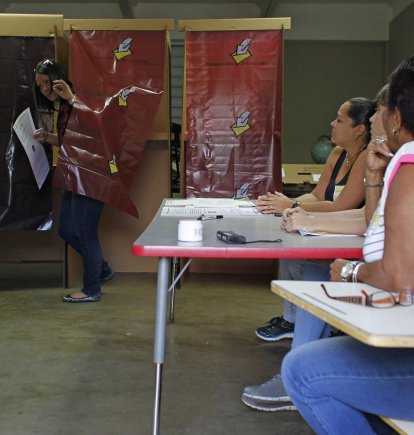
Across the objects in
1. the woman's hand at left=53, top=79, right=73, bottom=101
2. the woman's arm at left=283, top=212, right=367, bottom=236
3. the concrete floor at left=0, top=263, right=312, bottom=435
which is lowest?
the concrete floor at left=0, top=263, right=312, bottom=435

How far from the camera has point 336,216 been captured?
6.61ft

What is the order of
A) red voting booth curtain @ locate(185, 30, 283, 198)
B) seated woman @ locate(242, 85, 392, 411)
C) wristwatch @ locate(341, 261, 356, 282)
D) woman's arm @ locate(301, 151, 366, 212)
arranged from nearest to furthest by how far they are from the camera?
wristwatch @ locate(341, 261, 356, 282) → seated woman @ locate(242, 85, 392, 411) → woman's arm @ locate(301, 151, 366, 212) → red voting booth curtain @ locate(185, 30, 283, 198)

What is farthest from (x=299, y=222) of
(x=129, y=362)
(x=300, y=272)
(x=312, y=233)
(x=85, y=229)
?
(x=85, y=229)

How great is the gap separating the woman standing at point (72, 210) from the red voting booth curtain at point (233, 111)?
917 millimetres

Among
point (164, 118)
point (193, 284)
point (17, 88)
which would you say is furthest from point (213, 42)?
point (193, 284)

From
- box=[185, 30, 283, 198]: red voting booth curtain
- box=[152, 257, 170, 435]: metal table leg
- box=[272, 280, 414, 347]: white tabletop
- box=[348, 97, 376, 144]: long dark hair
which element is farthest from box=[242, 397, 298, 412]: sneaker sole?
box=[185, 30, 283, 198]: red voting booth curtain

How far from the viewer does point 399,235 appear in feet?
3.92

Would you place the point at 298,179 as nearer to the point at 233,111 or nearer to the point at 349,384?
the point at 233,111

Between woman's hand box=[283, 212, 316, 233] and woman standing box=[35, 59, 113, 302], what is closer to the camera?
woman's hand box=[283, 212, 316, 233]

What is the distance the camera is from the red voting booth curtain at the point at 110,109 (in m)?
3.51

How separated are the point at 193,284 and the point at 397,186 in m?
3.08

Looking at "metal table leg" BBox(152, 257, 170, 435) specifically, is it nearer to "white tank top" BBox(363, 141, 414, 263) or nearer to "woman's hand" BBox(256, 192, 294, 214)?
"white tank top" BBox(363, 141, 414, 263)

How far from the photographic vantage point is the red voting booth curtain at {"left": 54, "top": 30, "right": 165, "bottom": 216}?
138 inches

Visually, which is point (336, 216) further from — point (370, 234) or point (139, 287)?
point (139, 287)
